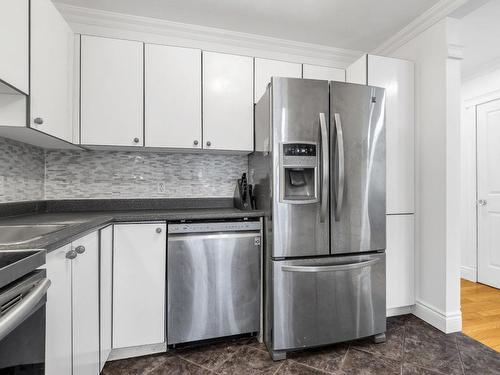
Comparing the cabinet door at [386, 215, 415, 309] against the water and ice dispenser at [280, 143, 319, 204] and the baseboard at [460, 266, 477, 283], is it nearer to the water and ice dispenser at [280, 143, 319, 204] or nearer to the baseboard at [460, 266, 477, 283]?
the water and ice dispenser at [280, 143, 319, 204]

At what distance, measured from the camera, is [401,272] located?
2.24m

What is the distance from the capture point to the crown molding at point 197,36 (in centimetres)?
217

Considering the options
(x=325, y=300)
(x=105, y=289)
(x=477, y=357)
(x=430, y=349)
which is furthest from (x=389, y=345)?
(x=105, y=289)

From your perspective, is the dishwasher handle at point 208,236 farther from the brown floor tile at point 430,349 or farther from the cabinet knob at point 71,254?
the brown floor tile at point 430,349

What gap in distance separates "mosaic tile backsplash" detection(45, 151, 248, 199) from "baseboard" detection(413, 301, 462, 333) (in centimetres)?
200

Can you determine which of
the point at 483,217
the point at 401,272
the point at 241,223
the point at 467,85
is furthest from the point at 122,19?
the point at 483,217

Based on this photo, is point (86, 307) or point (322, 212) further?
point (322, 212)

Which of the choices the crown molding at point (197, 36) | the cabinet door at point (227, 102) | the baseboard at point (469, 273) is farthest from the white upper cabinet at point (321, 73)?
the baseboard at point (469, 273)

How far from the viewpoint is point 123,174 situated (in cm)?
229

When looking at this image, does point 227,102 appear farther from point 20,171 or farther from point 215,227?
point 20,171

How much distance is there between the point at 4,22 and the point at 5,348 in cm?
135

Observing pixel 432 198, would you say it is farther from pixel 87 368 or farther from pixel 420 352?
pixel 87 368

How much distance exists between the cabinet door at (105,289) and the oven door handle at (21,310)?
0.81 m

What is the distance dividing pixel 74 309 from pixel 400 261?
237cm
